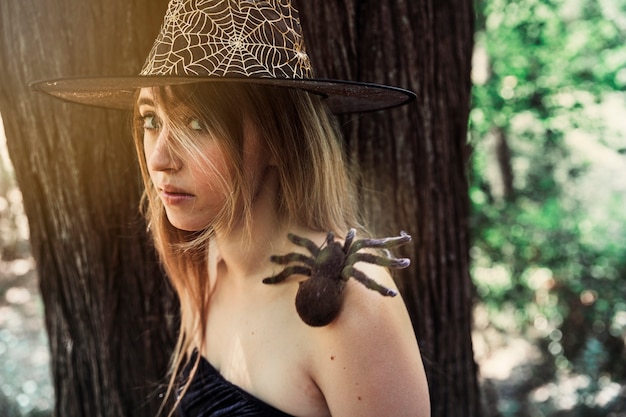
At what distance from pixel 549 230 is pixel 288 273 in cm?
451

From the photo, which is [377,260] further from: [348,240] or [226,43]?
[226,43]

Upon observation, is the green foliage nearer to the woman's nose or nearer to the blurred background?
the blurred background

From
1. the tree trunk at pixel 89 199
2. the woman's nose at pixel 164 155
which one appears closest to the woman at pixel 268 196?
the woman's nose at pixel 164 155

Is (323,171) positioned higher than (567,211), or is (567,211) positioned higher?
(323,171)

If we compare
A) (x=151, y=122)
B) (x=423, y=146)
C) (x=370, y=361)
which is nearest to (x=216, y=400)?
(x=370, y=361)

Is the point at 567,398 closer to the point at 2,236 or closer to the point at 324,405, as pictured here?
the point at 324,405

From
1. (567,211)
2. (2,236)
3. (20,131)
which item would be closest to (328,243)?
(20,131)

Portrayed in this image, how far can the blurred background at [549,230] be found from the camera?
5551 millimetres

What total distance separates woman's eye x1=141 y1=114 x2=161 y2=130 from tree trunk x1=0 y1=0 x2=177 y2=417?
2.24ft

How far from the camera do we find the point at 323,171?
1.90 m

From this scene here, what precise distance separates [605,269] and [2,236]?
5821 mm

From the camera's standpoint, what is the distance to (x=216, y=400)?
2082 millimetres

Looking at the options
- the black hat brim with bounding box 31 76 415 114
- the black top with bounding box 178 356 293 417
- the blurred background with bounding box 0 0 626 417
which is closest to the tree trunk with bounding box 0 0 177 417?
the black hat brim with bounding box 31 76 415 114

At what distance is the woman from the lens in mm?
1698
